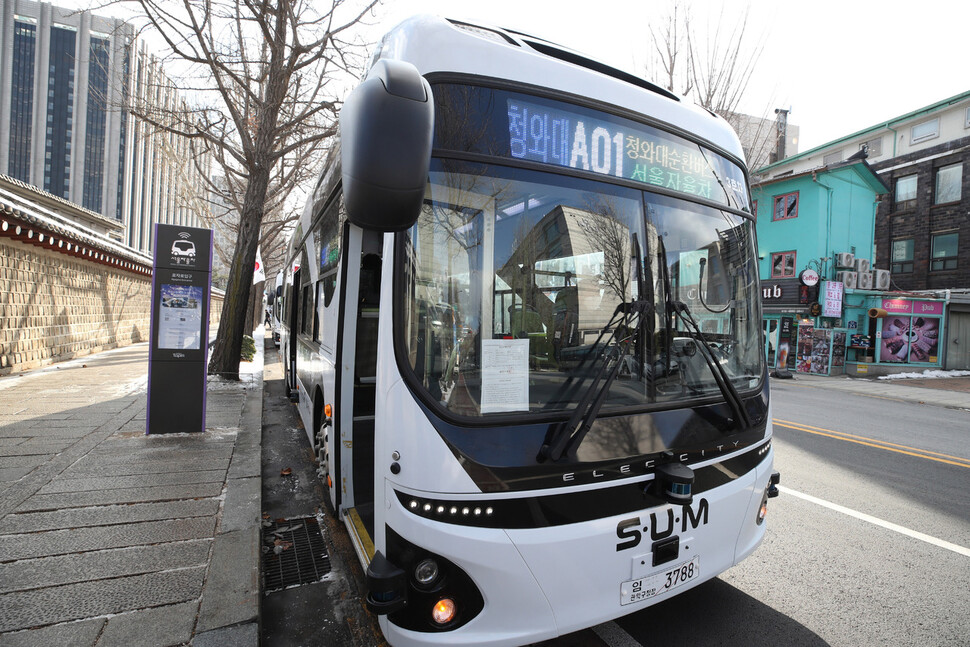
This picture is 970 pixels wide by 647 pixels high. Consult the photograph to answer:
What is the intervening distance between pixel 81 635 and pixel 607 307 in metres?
3.17

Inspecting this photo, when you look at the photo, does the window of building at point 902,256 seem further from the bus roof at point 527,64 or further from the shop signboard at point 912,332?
the bus roof at point 527,64

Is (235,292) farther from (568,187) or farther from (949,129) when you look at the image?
(949,129)

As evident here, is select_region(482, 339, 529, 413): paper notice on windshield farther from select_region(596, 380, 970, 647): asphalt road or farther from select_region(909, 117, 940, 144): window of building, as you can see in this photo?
select_region(909, 117, 940, 144): window of building

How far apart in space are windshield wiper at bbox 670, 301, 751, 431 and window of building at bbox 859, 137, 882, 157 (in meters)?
30.4

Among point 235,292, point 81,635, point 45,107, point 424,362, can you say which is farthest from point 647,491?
point 45,107

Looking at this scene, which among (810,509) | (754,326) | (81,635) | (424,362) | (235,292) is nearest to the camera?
(424,362)

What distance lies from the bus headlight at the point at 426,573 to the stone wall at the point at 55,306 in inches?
460

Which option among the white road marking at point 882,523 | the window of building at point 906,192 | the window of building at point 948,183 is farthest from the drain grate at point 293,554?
the window of building at point 906,192

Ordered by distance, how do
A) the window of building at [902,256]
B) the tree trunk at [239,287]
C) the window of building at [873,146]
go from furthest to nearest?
the window of building at [873,146] → the window of building at [902,256] → the tree trunk at [239,287]

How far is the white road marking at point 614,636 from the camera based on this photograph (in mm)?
2771

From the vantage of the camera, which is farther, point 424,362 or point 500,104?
point 500,104

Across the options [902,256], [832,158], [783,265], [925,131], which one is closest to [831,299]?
[783,265]

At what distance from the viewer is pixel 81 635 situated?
8.53 feet

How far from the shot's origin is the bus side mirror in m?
1.86
